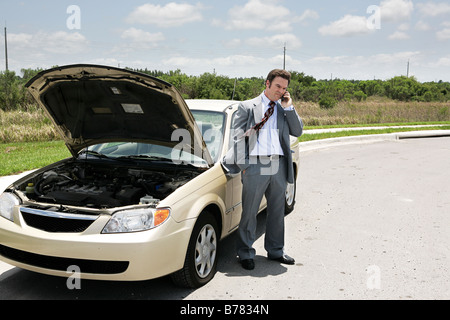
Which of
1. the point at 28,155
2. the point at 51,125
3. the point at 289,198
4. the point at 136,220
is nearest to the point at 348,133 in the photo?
the point at 51,125

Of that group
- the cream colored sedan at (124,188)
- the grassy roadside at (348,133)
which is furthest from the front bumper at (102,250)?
the grassy roadside at (348,133)

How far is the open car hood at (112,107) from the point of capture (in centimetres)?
402

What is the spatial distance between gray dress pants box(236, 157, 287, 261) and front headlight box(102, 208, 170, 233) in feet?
3.74

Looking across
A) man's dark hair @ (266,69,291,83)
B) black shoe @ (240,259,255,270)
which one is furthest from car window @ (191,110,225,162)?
black shoe @ (240,259,255,270)

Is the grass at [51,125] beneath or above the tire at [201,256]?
above

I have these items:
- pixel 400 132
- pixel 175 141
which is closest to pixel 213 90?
pixel 400 132

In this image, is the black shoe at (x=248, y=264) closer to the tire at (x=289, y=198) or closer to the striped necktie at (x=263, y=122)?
the striped necktie at (x=263, y=122)

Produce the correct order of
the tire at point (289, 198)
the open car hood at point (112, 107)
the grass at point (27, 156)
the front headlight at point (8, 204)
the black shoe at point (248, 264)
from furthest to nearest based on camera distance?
the grass at point (27, 156) < the tire at point (289, 198) < the black shoe at point (248, 264) < the open car hood at point (112, 107) < the front headlight at point (8, 204)

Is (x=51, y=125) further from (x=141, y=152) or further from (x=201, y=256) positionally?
(x=201, y=256)

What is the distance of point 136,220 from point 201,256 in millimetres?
814

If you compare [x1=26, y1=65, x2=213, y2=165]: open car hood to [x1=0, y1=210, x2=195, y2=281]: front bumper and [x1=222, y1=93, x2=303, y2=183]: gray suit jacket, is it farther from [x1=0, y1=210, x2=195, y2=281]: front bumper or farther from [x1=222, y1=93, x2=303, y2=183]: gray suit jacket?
[x1=0, y1=210, x2=195, y2=281]: front bumper

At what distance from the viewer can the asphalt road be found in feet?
12.8
